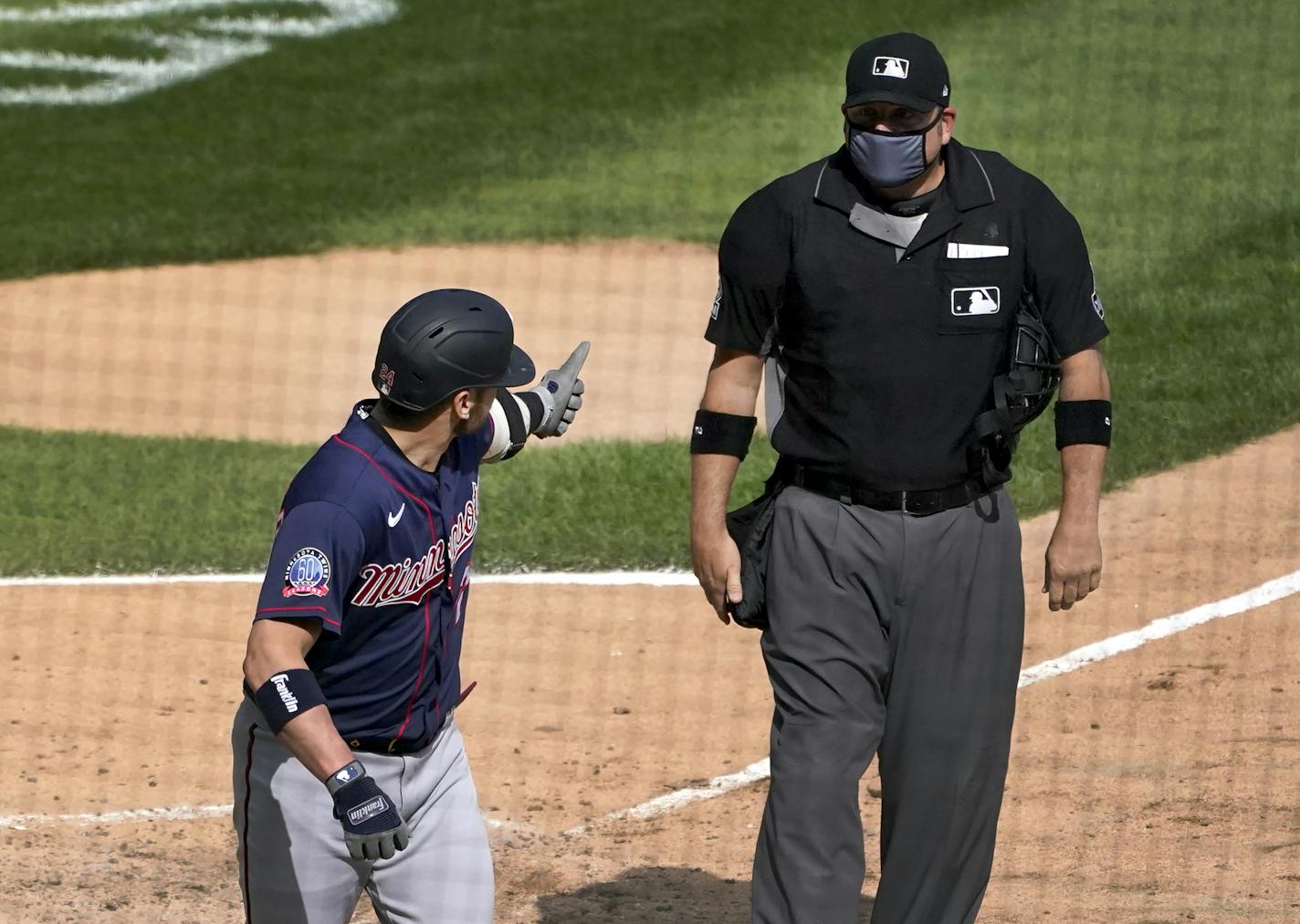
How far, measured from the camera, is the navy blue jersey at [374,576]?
4.19 metres

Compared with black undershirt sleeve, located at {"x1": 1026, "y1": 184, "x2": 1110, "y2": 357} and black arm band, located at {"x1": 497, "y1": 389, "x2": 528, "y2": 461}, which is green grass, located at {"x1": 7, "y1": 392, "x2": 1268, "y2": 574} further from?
black undershirt sleeve, located at {"x1": 1026, "y1": 184, "x2": 1110, "y2": 357}

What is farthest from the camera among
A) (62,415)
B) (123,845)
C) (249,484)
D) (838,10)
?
(838,10)

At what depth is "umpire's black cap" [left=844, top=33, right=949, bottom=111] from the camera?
464cm

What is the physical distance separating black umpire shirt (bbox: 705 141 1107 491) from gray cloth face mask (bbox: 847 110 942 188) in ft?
0.25

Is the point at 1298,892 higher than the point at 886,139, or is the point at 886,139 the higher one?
the point at 886,139

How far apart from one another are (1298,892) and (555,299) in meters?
9.12

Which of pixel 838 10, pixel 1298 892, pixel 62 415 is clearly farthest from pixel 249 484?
pixel 838 10

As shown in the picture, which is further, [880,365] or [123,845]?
[123,845]

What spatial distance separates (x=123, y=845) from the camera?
6414 mm

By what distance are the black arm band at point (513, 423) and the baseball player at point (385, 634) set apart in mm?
464

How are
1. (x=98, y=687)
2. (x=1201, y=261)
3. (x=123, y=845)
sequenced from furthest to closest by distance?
(x=1201, y=261)
(x=98, y=687)
(x=123, y=845)

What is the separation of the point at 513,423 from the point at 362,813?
128 cm

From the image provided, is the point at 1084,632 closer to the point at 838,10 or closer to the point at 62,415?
the point at 62,415

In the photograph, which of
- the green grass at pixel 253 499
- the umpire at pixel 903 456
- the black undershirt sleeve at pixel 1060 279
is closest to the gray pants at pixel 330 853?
the umpire at pixel 903 456
